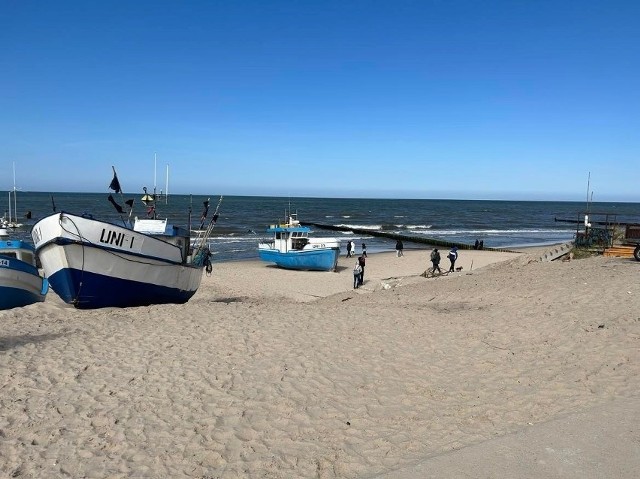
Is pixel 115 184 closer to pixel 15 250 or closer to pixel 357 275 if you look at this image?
pixel 15 250

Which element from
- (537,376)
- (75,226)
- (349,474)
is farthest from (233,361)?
(75,226)

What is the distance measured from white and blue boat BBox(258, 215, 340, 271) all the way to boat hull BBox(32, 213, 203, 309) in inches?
569

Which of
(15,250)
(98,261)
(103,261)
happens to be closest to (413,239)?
(15,250)

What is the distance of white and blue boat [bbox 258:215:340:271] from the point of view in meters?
28.5

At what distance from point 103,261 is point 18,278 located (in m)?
3.08

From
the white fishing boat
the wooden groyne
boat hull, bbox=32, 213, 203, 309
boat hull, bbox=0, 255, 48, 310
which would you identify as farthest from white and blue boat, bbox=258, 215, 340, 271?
the wooden groyne

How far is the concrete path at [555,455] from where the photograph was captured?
5.10 m

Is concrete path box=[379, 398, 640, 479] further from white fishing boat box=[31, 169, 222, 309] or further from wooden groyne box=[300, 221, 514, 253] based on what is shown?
wooden groyne box=[300, 221, 514, 253]

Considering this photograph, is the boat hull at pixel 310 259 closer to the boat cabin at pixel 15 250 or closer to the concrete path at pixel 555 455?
the boat cabin at pixel 15 250

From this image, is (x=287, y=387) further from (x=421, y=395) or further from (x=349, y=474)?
(x=349, y=474)

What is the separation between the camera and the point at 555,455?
5.45 meters

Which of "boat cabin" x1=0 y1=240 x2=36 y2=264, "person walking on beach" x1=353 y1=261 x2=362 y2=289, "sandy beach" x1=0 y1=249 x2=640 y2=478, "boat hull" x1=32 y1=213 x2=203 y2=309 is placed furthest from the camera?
"person walking on beach" x1=353 y1=261 x2=362 y2=289

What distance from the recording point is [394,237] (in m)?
52.2

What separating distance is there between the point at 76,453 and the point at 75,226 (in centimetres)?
804
